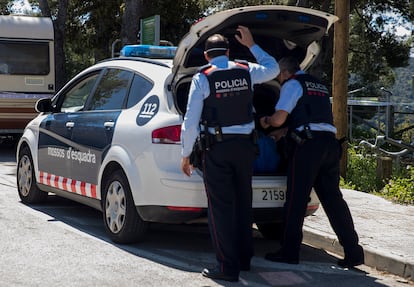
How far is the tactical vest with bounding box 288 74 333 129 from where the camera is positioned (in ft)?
19.1

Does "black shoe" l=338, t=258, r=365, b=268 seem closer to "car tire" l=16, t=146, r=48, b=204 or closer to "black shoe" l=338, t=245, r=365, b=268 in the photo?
"black shoe" l=338, t=245, r=365, b=268

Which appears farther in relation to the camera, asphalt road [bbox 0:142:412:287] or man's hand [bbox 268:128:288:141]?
man's hand [bbox 268:128:288:141]

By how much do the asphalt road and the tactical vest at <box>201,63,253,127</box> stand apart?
1.28 m

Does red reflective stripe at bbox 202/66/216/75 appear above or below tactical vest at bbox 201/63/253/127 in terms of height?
above

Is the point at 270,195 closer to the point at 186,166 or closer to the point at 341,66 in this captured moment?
the point at 186,166

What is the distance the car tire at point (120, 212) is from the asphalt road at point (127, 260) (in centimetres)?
12

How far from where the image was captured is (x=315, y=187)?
6.07 m

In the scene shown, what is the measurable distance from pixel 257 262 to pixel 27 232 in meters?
2.38

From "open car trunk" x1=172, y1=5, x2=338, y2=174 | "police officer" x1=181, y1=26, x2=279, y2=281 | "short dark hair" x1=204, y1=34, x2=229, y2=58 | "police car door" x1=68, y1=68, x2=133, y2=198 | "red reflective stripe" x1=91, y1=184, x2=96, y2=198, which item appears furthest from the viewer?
"red reflective stripe" x1=91, y1=184, x2=96, y2=198

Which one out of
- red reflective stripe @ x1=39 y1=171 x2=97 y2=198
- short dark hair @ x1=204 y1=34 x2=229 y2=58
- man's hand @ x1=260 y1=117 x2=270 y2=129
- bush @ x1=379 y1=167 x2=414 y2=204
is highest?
short dark hair @ x1=204 y1=34 x2=229 y2=58

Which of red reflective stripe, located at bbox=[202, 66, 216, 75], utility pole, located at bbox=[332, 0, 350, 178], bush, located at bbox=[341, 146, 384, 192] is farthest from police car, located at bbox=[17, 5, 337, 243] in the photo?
utility pole, located at bbox=[332, 0, 350, 178]

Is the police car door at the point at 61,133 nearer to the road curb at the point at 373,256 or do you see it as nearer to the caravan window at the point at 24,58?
the road curb at the point at 373,256

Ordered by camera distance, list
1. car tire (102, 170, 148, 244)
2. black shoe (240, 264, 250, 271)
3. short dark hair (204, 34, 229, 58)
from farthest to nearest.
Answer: car tire (102, 170, 148, 244) < black shoe (240, 264, 250, 271) < short dark hair (204, 34, 229, 58)

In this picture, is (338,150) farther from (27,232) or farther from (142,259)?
(27,232)
